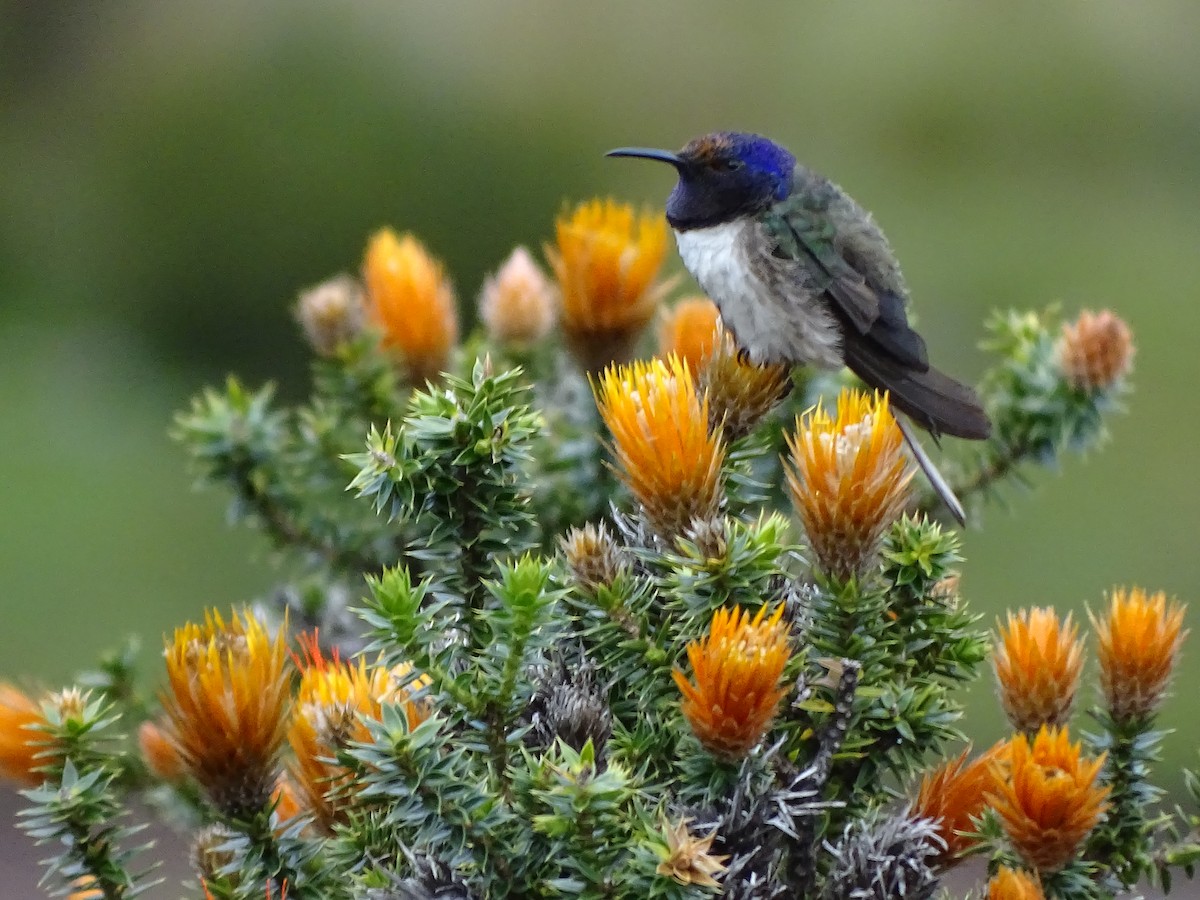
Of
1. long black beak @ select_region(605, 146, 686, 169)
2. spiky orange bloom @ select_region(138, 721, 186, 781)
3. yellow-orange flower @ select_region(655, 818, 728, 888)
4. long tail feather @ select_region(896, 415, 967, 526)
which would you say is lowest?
yellow-orange flower @ select_region(655, 818, 728, 888)

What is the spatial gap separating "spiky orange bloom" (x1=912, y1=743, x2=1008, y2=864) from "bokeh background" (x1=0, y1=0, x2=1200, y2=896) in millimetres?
3008

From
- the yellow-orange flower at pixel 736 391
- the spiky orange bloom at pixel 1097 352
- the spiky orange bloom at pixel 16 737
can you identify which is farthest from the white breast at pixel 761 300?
the spiky orange bloom at pixel 16 737

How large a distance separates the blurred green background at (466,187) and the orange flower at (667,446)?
3.10 m

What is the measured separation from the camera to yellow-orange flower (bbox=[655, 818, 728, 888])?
59 centimetres

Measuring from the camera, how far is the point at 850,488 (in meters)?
0.70

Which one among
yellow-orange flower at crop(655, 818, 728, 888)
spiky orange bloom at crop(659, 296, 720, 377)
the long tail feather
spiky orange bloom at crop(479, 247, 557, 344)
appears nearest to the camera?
yellow-orange flower at crop(655, 818, 728, 888)

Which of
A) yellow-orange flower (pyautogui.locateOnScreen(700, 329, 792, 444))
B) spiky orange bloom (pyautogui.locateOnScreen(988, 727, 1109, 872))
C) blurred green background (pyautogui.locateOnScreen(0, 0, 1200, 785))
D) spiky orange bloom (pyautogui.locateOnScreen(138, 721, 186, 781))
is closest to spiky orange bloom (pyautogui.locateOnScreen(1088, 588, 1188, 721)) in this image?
spiky orange bloom (pyautogui.locateOnScreen(988, 727, 1109, 872))

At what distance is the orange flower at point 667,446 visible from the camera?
28.4 inches

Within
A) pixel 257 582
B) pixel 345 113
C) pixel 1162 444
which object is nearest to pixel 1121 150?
pixel 1162 444

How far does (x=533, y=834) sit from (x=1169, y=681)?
47 centimetres

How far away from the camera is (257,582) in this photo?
3893 mm

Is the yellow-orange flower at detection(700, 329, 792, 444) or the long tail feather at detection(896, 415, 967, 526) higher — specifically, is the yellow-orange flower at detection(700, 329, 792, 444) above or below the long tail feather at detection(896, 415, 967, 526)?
below

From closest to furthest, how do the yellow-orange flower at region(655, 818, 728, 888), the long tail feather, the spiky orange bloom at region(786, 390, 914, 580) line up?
the yellow-orange flower at region(655, 818, 728, 888) → the spiky orange bloom at region(786, 390, 914, 580) → the long tail feather

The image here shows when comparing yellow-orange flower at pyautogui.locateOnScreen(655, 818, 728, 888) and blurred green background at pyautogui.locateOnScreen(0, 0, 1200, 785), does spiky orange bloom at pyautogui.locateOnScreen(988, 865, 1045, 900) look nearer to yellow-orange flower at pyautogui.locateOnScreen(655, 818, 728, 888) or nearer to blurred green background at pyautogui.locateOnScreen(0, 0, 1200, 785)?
yellow-orange flower at pyautogui.locateOnScreen(655, 818, 728, 888)
